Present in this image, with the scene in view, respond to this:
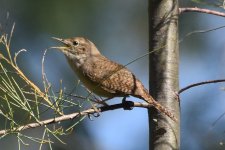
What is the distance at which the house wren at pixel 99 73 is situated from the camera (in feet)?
12.1

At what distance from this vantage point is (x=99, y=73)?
3936mm

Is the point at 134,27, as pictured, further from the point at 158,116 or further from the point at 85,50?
the point at 158,116

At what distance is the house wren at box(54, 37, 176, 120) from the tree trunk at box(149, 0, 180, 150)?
309 millimetres

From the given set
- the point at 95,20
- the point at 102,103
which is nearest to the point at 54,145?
the point at 95,20

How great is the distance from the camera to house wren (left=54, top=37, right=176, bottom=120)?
3.68 metres

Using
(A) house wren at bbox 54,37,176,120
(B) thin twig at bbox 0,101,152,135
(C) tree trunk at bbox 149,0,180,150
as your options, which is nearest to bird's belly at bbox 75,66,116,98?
(A) house wren at bbox 54,37,176,120

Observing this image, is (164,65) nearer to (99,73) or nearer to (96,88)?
(96,88)

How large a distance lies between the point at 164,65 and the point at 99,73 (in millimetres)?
1071

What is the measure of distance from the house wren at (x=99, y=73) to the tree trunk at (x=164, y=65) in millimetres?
309

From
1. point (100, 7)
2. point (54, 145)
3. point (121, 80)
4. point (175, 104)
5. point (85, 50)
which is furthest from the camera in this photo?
point (100, 7)

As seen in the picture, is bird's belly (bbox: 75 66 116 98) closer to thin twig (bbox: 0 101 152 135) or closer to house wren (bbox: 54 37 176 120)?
house wren (bbox: 54 37 176 120)

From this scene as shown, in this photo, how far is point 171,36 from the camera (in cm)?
296

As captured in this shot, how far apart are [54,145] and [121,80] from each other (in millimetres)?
2191

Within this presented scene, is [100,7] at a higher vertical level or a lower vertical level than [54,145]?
higher
